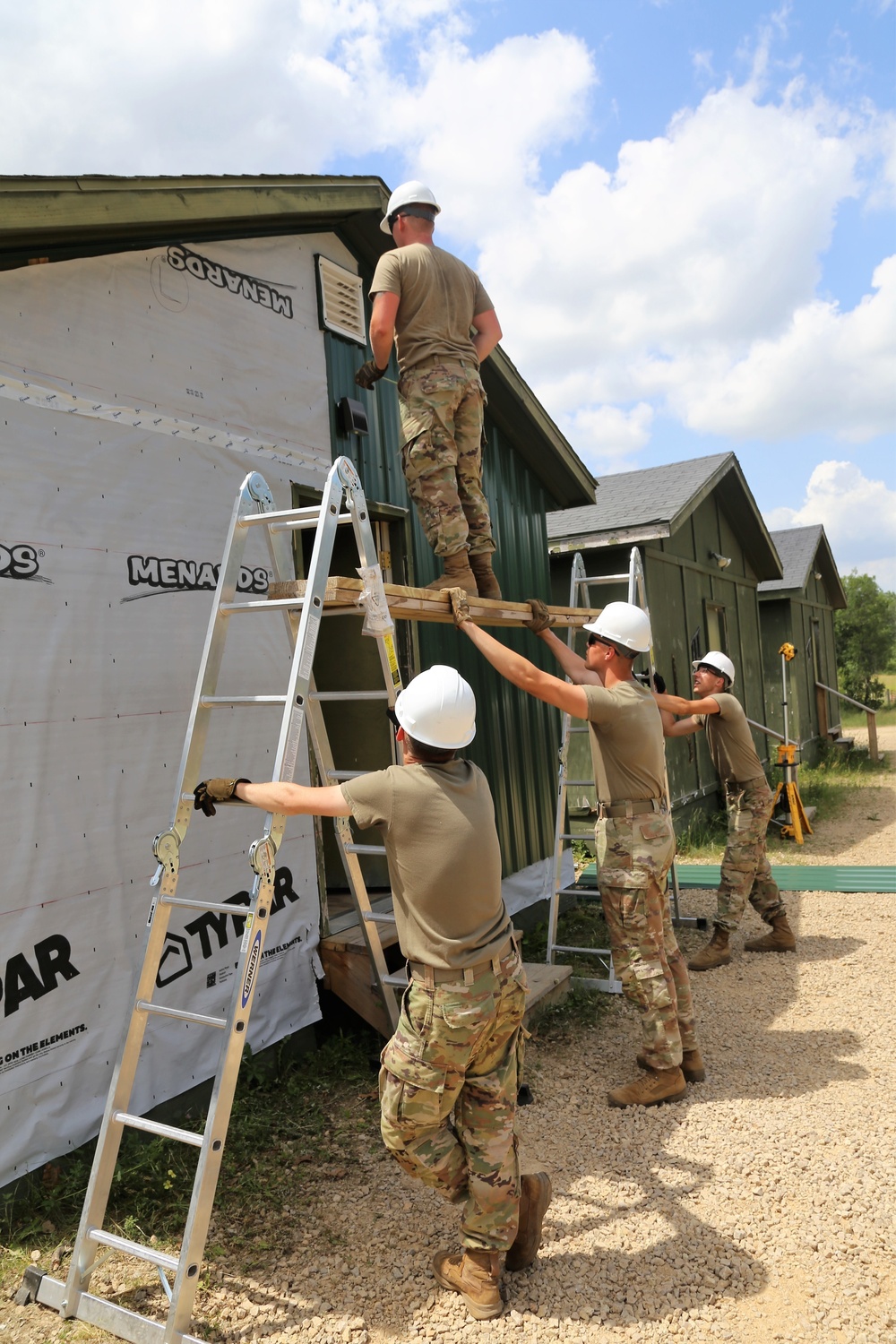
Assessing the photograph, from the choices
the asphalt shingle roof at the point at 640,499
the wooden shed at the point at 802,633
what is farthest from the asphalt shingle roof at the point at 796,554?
the asphalt shingle roof at the point at 640,499

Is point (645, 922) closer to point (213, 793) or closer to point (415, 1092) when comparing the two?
point (415, 1092)

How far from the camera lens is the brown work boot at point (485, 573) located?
5.03 m

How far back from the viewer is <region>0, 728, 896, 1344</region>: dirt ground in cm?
298

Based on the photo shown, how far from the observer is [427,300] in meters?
4.63

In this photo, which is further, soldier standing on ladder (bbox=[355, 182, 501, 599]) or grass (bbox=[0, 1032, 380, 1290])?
soldier standing on ladder (bbox=[355, 182, 501, 599])

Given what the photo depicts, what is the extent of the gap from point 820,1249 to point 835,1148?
781mm

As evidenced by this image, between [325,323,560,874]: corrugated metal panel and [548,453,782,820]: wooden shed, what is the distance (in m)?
1.90

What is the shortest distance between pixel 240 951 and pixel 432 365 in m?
3.11

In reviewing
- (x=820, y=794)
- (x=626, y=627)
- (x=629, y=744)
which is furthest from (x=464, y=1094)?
(x=820, y=794)

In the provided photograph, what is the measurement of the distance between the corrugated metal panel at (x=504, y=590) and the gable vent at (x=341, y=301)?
92 millimetres

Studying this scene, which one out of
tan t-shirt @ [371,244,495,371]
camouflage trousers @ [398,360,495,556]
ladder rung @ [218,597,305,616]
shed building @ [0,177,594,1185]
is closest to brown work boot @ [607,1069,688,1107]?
shed building @ [0,177,594,1185]

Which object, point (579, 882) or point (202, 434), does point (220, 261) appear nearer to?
point (202, 434)

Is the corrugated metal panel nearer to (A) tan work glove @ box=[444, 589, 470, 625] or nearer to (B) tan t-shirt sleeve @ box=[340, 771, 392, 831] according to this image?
(A) tan work glove @ box=[444, 589, 470, 625]

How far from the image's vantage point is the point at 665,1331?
2920 millimetres
